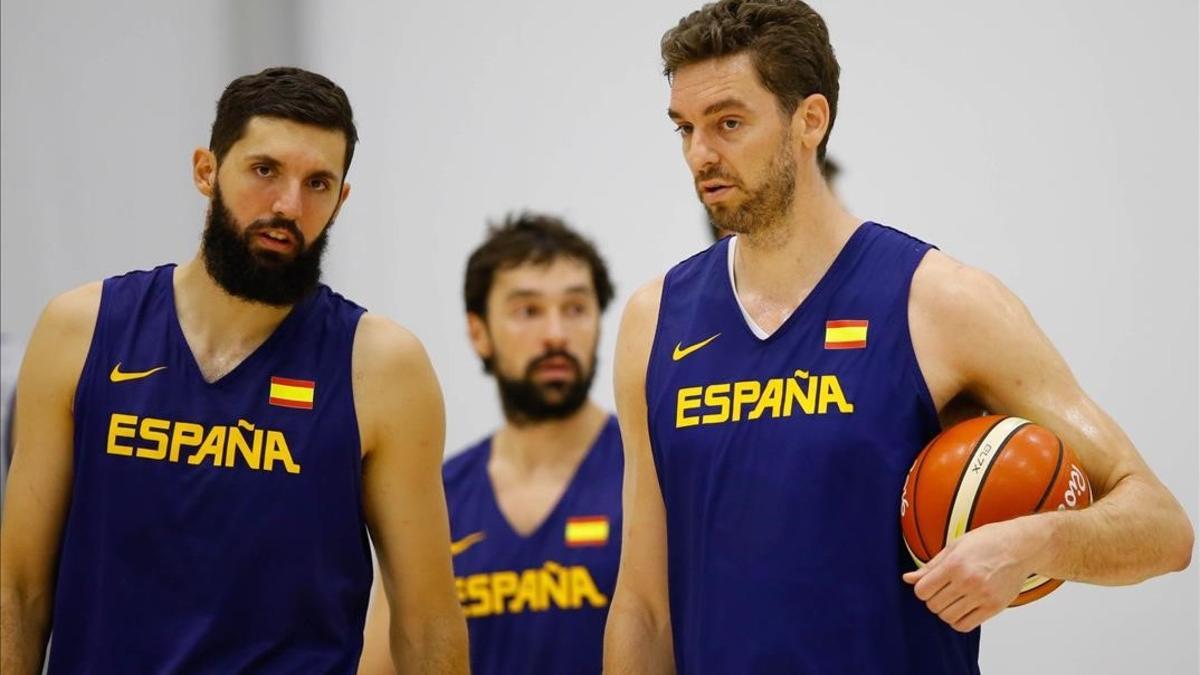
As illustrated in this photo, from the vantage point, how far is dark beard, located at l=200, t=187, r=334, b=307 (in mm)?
3520

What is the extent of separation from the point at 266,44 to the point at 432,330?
156 centimetres

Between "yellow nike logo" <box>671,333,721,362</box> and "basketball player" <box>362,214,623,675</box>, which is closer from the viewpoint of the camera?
"yellow nike logo" <box>671,333,721,362</box>

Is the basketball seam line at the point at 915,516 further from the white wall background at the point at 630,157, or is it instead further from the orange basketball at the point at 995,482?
the white wall background at the point at 630,157

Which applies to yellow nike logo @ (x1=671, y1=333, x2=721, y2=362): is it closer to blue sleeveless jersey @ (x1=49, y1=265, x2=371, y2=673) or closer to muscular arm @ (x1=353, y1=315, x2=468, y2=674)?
muscular arm @ (x1=353, y1=315, x2=468, y2=674)

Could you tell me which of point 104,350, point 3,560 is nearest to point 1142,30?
point 104,350

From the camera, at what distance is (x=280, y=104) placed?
3559 millimetres

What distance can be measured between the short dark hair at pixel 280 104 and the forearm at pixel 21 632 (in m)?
1.10

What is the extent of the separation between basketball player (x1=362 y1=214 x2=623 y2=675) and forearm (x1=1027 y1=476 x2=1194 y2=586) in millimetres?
2072

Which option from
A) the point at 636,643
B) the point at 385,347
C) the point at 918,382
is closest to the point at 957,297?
the point at 918,382

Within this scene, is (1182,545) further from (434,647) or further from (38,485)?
(38,485)

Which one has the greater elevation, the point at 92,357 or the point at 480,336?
the point at 480,336

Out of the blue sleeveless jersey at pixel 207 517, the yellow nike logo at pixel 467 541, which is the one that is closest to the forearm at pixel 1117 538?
the blue sleeveless jersey at pixel 207 517

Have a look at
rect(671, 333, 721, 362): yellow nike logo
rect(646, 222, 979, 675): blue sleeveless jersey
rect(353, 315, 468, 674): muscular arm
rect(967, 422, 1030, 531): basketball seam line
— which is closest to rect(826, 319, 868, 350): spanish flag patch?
rect(646, 222, 979, 675): blue sleeveless jersey

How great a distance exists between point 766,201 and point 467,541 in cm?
213
